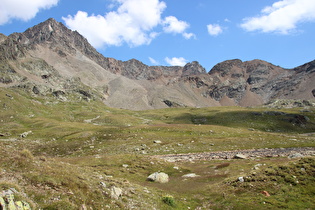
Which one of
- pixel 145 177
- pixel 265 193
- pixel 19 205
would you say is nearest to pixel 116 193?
pixel 19 205

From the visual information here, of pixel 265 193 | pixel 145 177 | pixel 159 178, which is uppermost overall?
pixel 265 193

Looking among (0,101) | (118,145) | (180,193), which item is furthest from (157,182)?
(0,101)

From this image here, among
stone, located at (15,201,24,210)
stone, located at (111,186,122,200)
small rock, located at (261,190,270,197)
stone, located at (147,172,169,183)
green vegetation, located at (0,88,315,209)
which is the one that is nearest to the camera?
stone, located at (15,201,24,210)

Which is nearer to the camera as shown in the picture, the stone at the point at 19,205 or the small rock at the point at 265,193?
the stone at the point at 19,205

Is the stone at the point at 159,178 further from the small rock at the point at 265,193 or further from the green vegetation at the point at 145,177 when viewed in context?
the small rock at the point at 265,193

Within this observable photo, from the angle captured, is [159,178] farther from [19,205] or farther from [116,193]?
[19,205]

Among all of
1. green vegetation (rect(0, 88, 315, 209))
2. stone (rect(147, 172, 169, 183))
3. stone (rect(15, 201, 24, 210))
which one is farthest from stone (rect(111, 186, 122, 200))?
stone (rect(147, 172, 169, 183))

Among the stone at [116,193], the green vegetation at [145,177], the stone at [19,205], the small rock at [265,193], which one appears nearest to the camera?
the stone at [19,205]

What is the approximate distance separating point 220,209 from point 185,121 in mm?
151459

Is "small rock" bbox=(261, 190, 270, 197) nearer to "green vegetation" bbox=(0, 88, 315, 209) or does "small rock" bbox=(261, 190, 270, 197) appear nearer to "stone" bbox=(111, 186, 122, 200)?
"green vegetation" bbox=(0, 88, 315, 209)

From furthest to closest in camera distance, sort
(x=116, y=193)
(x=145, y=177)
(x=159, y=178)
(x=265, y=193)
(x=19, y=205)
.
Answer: (x=145, y=177), (x=159, y=178), (x=265, y=193), (x=116, y=193), (x=19, y=205)

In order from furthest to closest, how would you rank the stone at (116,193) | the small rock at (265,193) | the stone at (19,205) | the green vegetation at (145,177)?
the small rock at (265,193) < the stone at (116,193) < the green vegetation at (145,177) < the stone at (19,205)

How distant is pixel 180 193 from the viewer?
944 inches

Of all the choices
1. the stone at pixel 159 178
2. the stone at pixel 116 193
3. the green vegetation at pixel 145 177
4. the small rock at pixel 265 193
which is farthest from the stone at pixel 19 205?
the small rock at pixel 265 193
